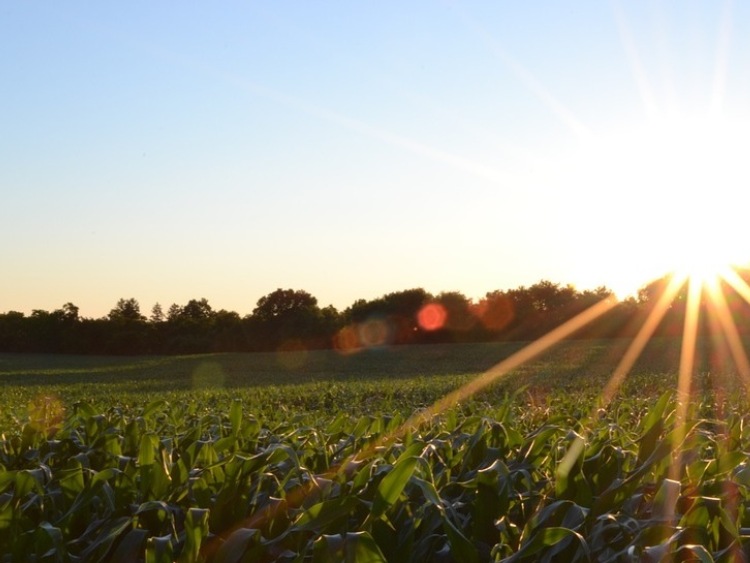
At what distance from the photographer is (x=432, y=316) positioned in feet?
249

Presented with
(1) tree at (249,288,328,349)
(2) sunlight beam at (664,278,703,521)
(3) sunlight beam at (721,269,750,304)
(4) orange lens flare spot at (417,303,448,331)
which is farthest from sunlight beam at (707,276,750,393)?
(1) tree at (249,288,328,349)

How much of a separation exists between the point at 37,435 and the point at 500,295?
75825 millimetres

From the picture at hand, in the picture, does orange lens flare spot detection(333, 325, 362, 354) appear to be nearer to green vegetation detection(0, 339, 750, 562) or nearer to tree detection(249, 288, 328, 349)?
tree detection(249, 288, 328, 349)

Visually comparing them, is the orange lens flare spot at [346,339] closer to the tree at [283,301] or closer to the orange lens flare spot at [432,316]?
the orange lens flare spot at [432,316]

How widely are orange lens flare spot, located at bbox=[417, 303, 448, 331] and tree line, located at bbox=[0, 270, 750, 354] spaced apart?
0.29 feet

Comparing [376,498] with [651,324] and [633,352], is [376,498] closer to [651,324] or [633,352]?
[633,352]

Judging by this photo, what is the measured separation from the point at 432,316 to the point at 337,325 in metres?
8.65

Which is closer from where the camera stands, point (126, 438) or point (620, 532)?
point (620, 532)

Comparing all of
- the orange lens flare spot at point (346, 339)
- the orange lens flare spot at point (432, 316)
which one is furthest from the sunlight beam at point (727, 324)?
the orange lens flare spot at point (346, 339)

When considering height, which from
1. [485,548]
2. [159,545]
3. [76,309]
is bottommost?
[485,548]

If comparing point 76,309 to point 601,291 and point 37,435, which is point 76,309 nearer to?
point 601,291

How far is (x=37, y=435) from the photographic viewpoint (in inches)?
132

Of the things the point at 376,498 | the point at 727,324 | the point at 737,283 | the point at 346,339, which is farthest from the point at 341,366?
the point at 376,498

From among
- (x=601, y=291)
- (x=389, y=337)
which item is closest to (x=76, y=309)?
(x=389, y=337)
